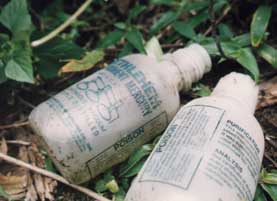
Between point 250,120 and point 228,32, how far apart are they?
367 mm

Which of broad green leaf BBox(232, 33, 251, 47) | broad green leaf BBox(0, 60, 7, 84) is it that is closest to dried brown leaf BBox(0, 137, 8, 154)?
broad green leaf BBox(0, 60, 7, 84)

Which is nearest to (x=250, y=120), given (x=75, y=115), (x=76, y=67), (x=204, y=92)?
(x=204, y=92)

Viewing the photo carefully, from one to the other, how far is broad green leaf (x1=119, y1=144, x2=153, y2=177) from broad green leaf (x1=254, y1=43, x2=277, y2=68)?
1.16 feet

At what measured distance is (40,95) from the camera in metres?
1.35

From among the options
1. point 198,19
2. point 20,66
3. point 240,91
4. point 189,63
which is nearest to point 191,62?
point 189,63

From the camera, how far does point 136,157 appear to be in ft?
3.74

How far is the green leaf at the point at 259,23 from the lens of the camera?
1.26m

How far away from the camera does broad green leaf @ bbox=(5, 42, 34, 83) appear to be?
1.14 metres

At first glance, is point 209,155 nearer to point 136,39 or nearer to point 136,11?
point 136,39

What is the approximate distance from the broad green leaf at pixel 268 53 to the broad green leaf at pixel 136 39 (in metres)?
0.28

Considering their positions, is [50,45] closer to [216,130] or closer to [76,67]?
[76,67]

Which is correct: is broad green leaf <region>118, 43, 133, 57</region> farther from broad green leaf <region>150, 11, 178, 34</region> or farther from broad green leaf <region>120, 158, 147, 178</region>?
broad green leaf <region>120, 158, 147, 178</region>

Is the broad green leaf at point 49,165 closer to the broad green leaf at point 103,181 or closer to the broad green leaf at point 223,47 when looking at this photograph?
the broad green leaf at point 103,181

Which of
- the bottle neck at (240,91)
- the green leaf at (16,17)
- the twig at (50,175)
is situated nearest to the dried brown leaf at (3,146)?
the twig at (50,175)
